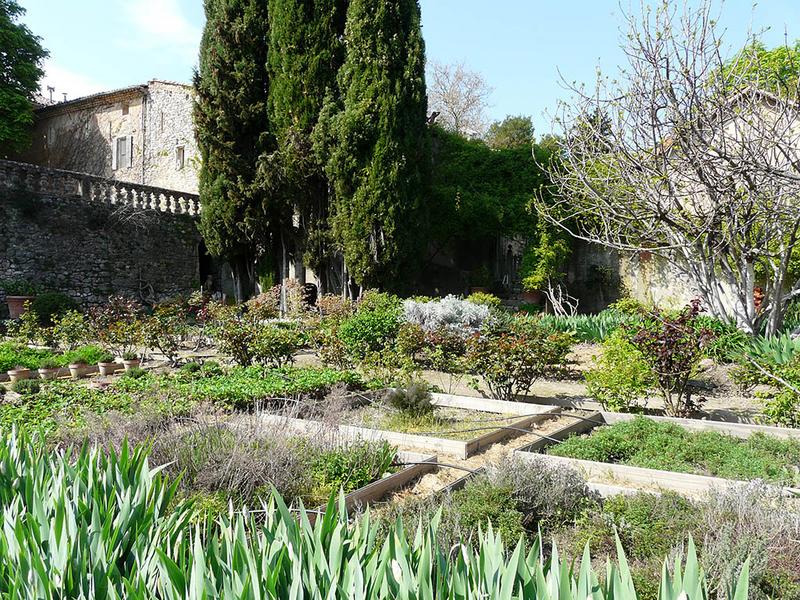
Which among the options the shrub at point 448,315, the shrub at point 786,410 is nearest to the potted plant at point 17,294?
the shrub at point 448,315

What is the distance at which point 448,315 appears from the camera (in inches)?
487

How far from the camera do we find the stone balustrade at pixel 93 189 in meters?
17.1

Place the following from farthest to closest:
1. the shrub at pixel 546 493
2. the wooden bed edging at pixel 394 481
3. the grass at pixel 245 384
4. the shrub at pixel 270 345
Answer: the shrub at pixel 270 345 < the grass at pixel 245 384 < the wooden bed edging at pixel 394 481 < the shrub at pixel 546 493

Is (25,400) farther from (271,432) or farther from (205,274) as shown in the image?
(205,274)

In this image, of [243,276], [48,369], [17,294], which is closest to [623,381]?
[48,369]

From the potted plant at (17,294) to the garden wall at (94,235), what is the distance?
278 millimetres

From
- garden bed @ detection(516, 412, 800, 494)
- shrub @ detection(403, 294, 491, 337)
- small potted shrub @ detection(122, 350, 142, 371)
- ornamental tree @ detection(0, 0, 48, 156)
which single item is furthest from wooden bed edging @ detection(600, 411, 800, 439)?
ornamental tree @ detection(0, 0, 48, 156)

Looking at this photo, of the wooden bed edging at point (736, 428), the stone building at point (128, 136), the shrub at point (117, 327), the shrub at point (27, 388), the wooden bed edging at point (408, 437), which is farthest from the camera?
the stone building at point (128, 136)

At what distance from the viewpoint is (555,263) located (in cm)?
1880

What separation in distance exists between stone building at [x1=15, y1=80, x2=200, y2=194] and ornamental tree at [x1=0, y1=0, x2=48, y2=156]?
998mm

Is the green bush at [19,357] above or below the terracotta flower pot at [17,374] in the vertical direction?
above

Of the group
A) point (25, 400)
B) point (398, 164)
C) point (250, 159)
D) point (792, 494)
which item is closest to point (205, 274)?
point (250, 159)

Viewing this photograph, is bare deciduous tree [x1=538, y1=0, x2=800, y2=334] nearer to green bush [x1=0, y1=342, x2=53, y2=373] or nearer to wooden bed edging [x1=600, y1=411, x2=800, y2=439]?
wooden bed edging [x1=600, y1=411, x2=800, y2=439]

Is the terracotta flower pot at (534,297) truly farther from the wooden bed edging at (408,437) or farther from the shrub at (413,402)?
the wooden bed edging at (408,437)
